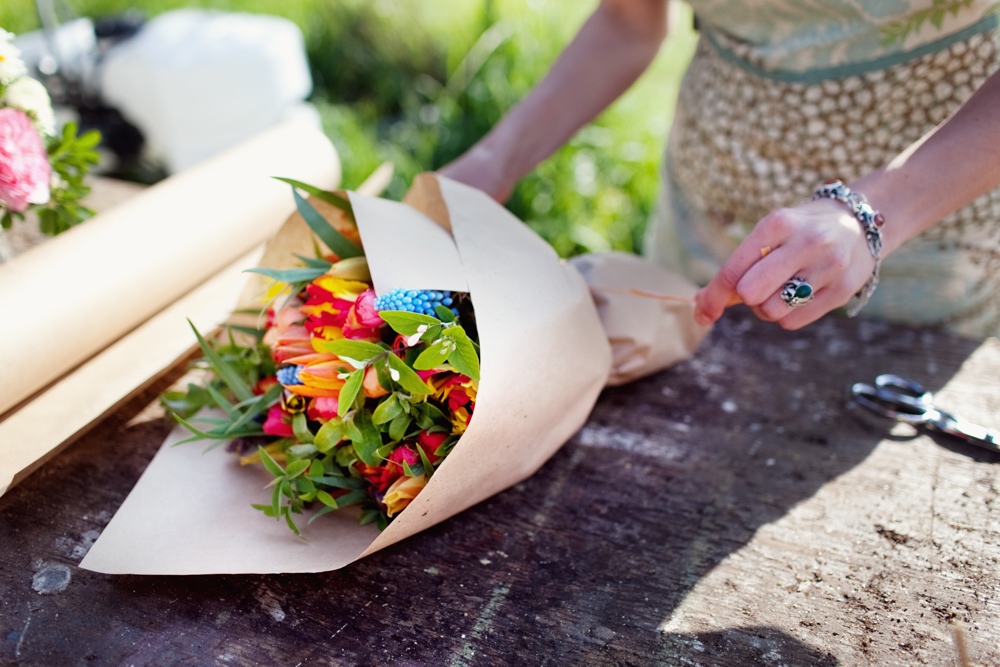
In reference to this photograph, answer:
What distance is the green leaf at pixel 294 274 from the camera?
0.82 metres

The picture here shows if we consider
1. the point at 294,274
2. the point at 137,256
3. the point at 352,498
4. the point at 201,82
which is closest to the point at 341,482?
the point at 352,498

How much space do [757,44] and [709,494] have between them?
69 centimetres

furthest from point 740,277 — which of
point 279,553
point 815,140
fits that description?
point 279,553

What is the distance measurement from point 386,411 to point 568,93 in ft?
2.37

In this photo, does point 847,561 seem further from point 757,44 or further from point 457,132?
point 457,132

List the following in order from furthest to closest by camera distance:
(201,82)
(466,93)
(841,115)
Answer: (466,93) < (201,82) < (841,115)

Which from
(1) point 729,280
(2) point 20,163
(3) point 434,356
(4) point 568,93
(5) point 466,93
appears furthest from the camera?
(5) point 466,93

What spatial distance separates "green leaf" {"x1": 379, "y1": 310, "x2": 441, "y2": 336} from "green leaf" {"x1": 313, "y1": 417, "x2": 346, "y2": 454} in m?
0.12

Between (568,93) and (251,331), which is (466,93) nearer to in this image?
(568,93)

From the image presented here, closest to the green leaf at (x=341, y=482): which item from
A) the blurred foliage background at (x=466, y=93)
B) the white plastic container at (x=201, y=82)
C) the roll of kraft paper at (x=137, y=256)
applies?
the roll of kraft paper at (x=137, y=256)

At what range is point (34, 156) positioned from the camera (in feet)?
3.14

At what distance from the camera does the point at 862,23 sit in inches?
38.6

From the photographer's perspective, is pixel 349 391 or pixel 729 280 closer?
pixel 349 391

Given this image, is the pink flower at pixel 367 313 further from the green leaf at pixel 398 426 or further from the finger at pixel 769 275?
the finger at pixel 769 275
